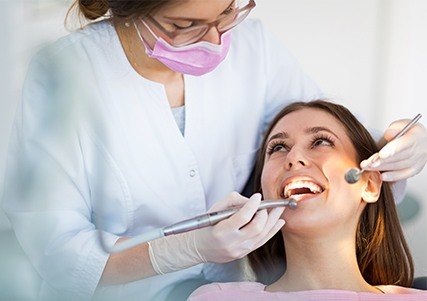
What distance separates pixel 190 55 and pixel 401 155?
521 millimetres

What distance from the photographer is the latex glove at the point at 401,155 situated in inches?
69.0

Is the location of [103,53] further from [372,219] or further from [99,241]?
[372,219]

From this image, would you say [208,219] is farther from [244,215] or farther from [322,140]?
[322,140]

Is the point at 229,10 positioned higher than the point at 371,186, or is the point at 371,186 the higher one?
the point at 229,10

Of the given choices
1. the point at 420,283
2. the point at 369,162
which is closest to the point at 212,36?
the point at 369,162

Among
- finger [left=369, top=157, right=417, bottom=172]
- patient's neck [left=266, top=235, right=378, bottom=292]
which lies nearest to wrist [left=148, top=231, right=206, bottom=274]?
patient's neck [left=266, top=235, right=378, bottom=292]

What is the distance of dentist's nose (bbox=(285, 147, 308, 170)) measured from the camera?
1.75 metres

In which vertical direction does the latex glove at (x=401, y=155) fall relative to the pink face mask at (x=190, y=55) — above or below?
below

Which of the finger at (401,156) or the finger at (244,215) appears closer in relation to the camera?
the finger at (244,215)

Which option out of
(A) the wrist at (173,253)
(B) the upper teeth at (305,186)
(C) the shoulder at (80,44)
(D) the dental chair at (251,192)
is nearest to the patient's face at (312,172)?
(B) the upper teeth at (305,186)

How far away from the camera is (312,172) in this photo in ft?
5.73

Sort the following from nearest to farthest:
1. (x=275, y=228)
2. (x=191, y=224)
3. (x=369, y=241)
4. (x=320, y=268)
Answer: (x=191, y=224) < (x=275, y=228) < (x=320, y=268) < (x=369, y=241)

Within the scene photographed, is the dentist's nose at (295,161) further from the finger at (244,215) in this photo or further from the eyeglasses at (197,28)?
the eyeglasses at (197,28)

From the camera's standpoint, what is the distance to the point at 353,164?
1.82 m
